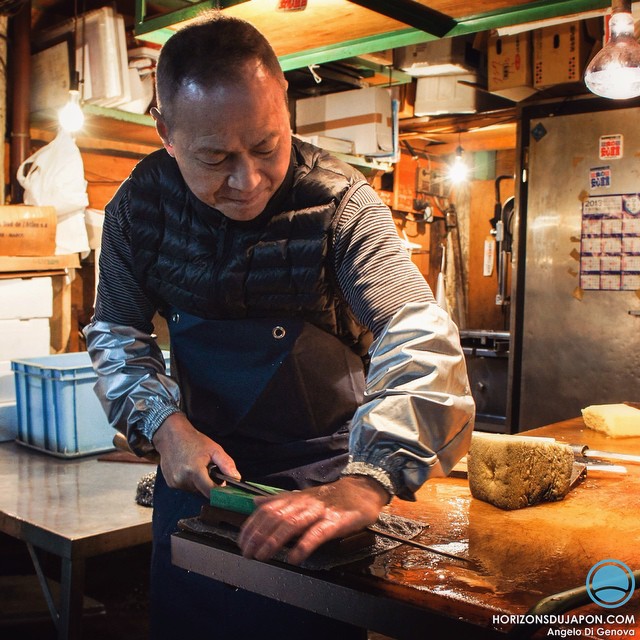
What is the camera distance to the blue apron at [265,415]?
160 cm

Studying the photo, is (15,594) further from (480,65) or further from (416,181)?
(416,181)

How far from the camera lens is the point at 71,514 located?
2.30 m

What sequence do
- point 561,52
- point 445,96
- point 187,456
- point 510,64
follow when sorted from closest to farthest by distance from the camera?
point 187,456
point 561,52
point 510,64
point 445,96

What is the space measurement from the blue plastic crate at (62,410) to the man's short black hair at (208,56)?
183cm

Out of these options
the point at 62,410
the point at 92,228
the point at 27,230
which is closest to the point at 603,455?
the point at 62,410

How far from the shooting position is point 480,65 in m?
5.04

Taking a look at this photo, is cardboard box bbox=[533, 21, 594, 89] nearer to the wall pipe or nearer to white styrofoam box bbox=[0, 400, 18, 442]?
the wall pipe

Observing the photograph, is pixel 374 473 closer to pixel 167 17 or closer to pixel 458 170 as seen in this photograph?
pixel 167 17

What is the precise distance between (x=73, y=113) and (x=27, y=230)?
23.7 inches

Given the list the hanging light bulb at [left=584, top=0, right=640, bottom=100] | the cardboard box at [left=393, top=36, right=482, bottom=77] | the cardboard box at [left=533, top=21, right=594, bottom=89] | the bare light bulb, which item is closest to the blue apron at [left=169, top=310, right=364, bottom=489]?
the hanging light bulb at [left=584, top=0, right=640, bottom=100]

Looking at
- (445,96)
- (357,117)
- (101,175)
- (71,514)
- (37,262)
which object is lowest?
(71,514)

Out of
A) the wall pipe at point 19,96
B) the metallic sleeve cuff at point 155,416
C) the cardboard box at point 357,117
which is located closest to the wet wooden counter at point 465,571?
the metallic sleeve cuff at point 155,416

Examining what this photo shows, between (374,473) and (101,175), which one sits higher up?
(101,175)

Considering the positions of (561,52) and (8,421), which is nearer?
(8,421)
